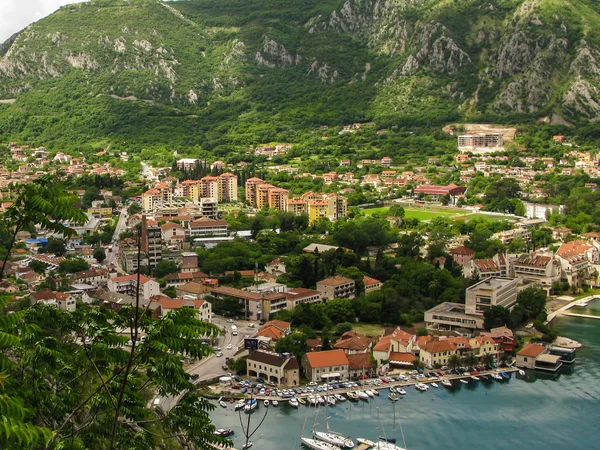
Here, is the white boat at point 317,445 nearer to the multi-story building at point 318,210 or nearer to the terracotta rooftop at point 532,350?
the terracotta rooftop at point 532,350

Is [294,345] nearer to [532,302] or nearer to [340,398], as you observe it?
[340,398]

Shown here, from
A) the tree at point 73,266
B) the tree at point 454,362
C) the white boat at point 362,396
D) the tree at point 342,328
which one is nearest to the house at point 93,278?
the tree at point 73,266

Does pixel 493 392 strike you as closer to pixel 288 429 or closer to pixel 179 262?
pixel 288 429

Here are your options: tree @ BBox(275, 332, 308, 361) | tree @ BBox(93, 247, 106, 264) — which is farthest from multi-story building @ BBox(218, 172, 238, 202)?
tree @ BBox(275, 332, 308, 361)

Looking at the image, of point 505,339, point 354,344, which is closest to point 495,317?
point 505,339

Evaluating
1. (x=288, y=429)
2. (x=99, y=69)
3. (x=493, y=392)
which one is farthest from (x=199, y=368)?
(x=99, y=69)

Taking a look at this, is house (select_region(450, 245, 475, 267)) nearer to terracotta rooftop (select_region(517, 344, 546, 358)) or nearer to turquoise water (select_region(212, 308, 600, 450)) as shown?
terracotta rooftop (select_region(517, 344, 546, 358))
